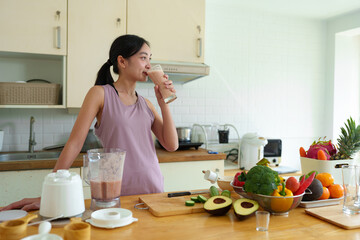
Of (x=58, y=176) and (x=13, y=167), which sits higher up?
(x=58, y=176)

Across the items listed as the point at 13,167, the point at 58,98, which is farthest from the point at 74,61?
the point at 13,167

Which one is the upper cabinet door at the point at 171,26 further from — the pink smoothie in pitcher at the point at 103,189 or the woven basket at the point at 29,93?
the pink smoothie in pitcher at the point at 103,189

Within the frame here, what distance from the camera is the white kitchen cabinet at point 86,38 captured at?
2.80 meters

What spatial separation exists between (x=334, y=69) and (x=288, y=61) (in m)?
0.62

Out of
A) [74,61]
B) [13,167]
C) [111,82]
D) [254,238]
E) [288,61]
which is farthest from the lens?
[288,61]

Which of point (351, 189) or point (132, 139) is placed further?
point (132, 139)

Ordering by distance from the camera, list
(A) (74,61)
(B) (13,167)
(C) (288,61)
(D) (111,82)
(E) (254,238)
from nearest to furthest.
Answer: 1. (E) (254,238)
2. (D) (111,82)
3. (B) (13,167)
4. (A) (74,61)
5. (C) (288,61)

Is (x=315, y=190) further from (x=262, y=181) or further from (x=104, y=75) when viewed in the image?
(x=104, y=75)

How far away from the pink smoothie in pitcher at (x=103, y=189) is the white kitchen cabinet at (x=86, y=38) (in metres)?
1.77

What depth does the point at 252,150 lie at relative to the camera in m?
3.36

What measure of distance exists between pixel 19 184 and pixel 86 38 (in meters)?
Answer: 1.31

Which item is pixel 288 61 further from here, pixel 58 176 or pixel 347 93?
pixel 58 176

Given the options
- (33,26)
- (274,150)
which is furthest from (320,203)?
(33,26)

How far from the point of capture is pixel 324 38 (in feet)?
14.1
